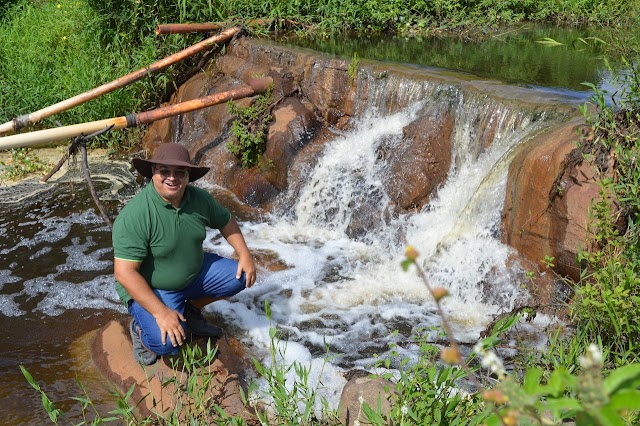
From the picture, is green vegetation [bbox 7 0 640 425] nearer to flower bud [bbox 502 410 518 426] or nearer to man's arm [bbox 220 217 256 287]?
flower bud [bbox 502 410 518 426]

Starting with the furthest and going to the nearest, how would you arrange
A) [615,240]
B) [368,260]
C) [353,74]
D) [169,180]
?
1. [353,74]
2. [368,260]
3. [615,240]
4. [169,180]

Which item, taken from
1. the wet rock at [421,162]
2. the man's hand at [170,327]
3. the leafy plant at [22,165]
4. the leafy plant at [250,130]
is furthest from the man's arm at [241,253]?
the leafy plant at [22,165]

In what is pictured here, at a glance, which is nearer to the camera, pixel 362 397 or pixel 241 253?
pixel 362 397

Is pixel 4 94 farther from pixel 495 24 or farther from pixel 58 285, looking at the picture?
pixel 495 24

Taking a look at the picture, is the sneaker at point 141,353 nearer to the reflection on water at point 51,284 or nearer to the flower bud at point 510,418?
the reflection on water at point 51,284

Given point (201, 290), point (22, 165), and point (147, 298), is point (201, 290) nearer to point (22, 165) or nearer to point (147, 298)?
point (147, 298)

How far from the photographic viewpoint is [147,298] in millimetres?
3658

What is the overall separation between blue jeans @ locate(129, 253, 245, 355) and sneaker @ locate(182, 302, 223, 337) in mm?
113

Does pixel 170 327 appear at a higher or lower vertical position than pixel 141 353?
higher

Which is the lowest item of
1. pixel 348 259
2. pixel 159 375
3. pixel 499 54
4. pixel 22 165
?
pixel 22 165

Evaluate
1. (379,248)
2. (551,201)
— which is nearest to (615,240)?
(551,201)

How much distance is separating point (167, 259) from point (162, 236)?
15 centimetres

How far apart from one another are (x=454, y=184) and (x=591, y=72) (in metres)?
3.29

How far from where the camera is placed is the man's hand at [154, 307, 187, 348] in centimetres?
367
